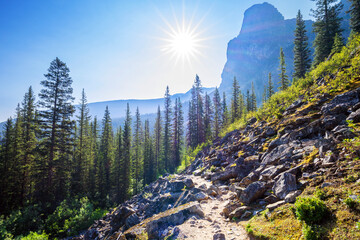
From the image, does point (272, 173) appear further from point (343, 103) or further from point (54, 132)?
point (54, 132)

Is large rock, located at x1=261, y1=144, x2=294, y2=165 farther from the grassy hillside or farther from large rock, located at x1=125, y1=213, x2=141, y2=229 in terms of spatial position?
Result: large rock, located at x1=125, y1=213, x2=141, y2=229

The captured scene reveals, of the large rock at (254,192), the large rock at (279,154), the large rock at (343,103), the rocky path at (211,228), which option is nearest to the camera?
the rocky path at (211,228)

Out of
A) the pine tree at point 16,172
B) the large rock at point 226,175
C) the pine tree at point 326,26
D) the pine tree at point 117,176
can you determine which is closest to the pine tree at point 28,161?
the pine tree at point 16,172

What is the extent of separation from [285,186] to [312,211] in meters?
2.23

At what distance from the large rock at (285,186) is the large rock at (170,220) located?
411 cm

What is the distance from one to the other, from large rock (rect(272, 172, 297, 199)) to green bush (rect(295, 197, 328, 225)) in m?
1.88

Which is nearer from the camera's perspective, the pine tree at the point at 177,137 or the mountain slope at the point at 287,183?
the mountain slope at the point at 287,183

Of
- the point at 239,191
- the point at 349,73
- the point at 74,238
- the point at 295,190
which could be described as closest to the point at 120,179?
the point at 74,238

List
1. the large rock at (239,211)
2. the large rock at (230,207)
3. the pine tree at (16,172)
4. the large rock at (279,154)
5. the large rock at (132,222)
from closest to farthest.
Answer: the large rock at (239,211)
the large rock at (230,207)
the large rock at (279,154)
the large rock at (132,222)
the pine tree at (16,172)

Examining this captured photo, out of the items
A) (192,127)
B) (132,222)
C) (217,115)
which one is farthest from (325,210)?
(217,115)

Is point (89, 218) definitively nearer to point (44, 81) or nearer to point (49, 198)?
point (49, 198)

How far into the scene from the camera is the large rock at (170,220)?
24.6ft

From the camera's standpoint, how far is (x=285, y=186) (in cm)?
636

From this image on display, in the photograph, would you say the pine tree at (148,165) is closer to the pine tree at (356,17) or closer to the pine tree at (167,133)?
the pine tree at (167,133)
